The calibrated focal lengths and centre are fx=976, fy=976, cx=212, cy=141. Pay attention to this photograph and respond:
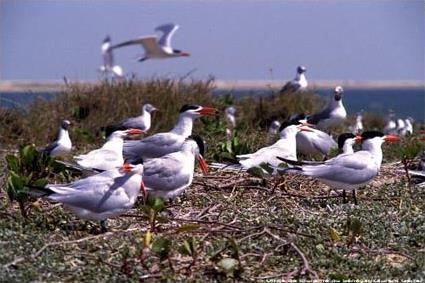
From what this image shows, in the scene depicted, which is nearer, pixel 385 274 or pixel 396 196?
pixel 385 274

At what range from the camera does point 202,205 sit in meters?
7.29

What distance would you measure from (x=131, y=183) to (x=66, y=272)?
106 centimetres

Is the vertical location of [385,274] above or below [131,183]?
below

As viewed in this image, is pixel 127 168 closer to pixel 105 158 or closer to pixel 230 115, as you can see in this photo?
pixel 105 158

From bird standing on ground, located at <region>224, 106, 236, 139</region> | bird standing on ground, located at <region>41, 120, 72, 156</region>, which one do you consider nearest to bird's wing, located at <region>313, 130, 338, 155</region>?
bird standing on ground, located at <region>41, 120, 72, 156</region>

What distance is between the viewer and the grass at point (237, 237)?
5531 millimetres

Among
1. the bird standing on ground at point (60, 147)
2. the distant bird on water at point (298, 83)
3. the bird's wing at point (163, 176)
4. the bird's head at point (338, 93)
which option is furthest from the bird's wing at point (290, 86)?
the bird's wing at point (163, 176)

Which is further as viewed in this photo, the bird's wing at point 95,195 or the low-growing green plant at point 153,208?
the bird's wing at point 95,195

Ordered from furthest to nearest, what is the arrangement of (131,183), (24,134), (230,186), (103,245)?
1. (24,134)
2. (230,186)
3. (131,183)
4. (103,245)

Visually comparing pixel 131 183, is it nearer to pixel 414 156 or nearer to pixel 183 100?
pixel 414 156

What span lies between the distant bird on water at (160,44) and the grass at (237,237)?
9391mm

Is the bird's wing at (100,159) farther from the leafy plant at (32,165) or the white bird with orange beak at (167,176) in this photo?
the white bird with orange beak at (167,176)

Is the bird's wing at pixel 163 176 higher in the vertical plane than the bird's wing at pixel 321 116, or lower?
higher

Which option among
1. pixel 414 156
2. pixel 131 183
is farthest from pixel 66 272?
pixel 414 156
